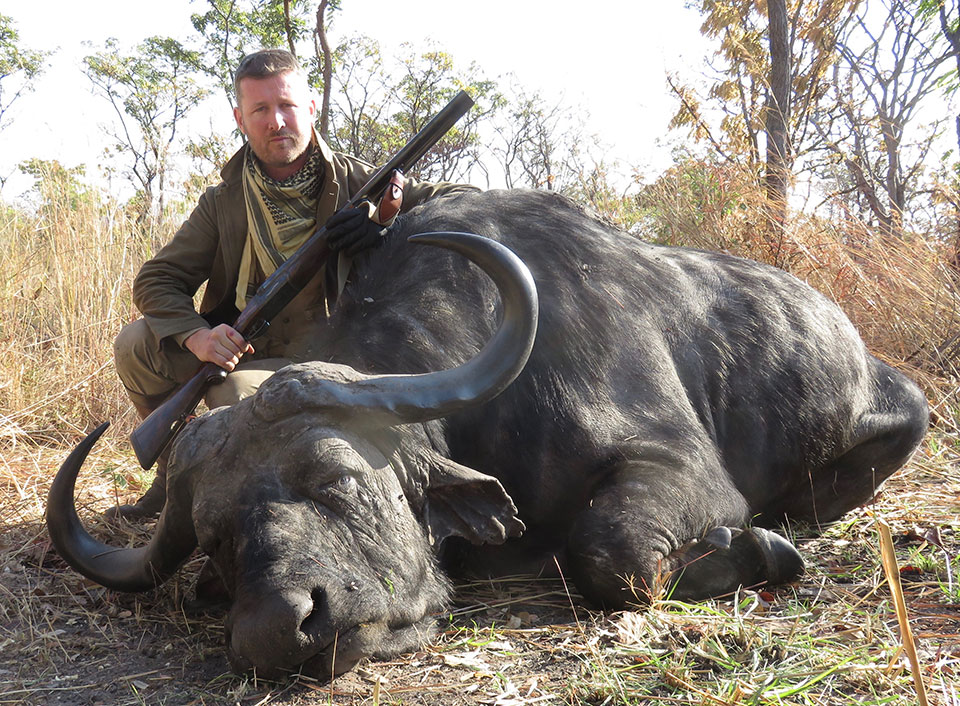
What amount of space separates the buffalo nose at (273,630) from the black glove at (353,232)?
174 cm

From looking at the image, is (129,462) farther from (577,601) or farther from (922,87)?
(922,87)

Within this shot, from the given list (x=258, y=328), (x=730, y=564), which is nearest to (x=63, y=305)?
(x=258, y=328)

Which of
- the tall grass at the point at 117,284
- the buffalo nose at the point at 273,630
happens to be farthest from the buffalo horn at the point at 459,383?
the tall grass at the point at 117,284

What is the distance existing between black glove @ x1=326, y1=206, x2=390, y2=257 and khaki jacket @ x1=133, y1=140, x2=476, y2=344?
2.37ft

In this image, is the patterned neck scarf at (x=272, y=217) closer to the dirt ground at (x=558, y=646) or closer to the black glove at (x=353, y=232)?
the black glove at (x=353, y=232)

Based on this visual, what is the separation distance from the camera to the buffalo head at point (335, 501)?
208 cm

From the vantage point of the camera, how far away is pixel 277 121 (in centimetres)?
407

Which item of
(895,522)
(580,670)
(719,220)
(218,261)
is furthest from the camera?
(719,220)

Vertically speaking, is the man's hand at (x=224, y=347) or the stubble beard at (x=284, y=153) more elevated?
the stubble beard at (x=284, y=153)

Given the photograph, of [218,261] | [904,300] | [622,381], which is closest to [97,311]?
[218,261]

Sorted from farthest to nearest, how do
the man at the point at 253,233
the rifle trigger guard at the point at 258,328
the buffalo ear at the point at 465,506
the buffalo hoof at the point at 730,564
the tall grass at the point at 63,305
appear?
the tall grass at the point at 63,305 → the man at the point at 253,233 → the rifle trigger guard at the point at 258,328 → the buffalo hoof at the point at 730,564 → the buffalo ear at the point at 465,506

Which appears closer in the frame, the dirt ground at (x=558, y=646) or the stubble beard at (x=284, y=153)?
the dirt ground at (x=558, y=646)

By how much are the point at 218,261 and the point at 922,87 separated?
18.1 m

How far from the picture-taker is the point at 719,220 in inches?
272
